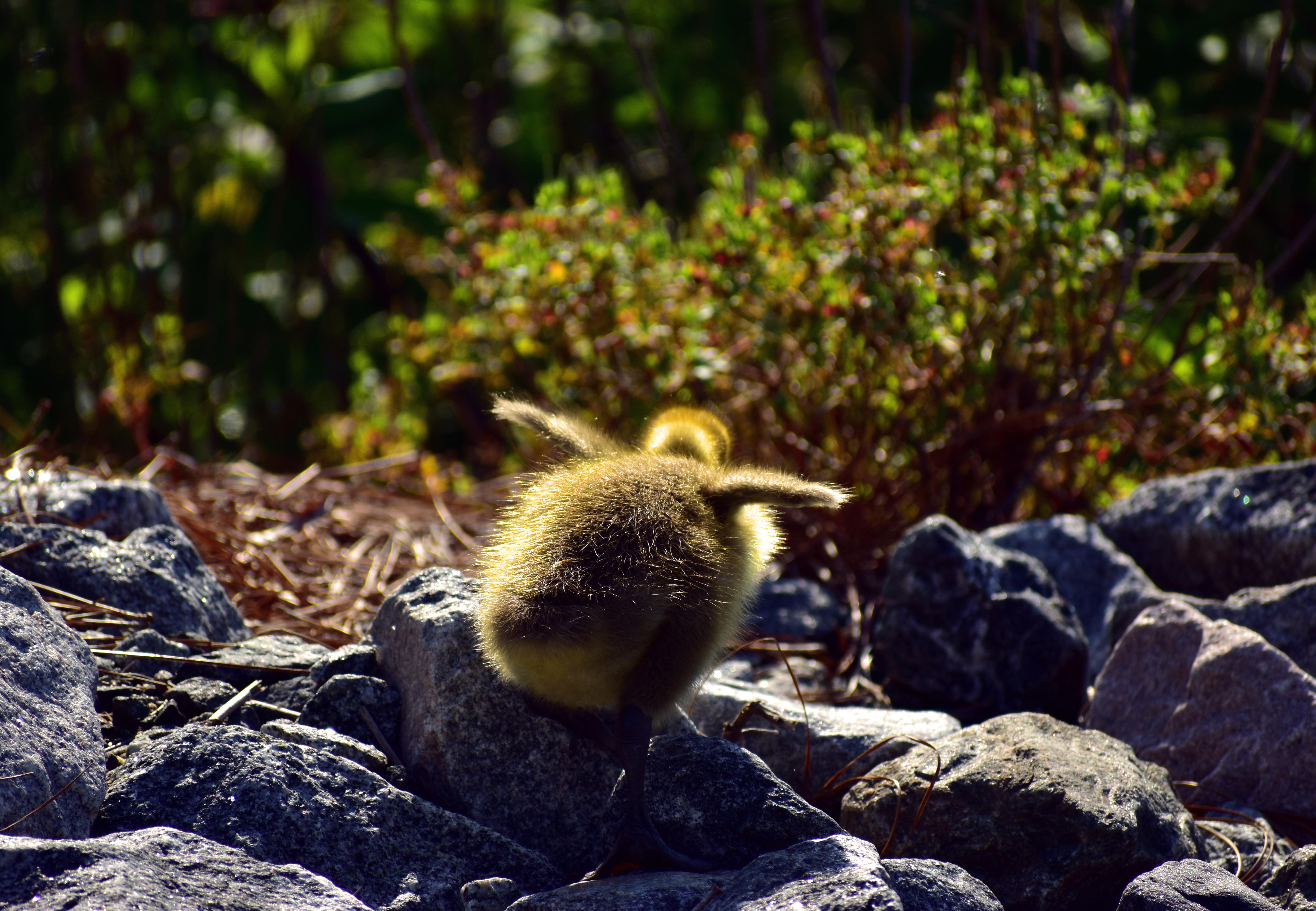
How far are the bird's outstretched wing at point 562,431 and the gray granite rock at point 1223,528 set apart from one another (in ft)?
6.74

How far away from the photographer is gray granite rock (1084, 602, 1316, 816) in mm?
3084

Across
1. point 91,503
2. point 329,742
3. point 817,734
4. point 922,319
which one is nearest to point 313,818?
point 329,742

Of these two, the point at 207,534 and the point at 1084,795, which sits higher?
the point at 207,534

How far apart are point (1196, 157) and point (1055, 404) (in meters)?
2.78

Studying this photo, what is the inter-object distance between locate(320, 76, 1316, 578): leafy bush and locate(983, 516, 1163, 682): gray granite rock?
20.0 inches

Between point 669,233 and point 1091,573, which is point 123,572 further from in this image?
point 669,233

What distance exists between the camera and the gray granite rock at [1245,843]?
→ 281cm

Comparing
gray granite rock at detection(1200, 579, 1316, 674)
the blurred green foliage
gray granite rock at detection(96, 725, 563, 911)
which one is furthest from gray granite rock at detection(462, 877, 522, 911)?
the blurred green foliage

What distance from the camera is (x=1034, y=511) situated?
17.3 feet

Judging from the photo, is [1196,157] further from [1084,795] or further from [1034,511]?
[1084,795]

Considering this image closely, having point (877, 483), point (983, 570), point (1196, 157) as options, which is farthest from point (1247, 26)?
point (983, 570)

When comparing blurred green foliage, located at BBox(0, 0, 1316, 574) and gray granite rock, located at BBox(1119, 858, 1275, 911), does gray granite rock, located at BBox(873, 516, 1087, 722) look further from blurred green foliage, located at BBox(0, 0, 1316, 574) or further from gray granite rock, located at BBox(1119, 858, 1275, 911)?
gray granite rock, located at BBox(1119, 858, 1275, 911)

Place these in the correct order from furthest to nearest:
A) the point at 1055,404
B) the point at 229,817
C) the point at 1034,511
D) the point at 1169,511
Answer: the point at 1034,511 → the point at 1055,404 → the point at 1169,511 → the point at 229,817

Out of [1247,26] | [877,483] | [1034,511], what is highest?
[1247,26]
